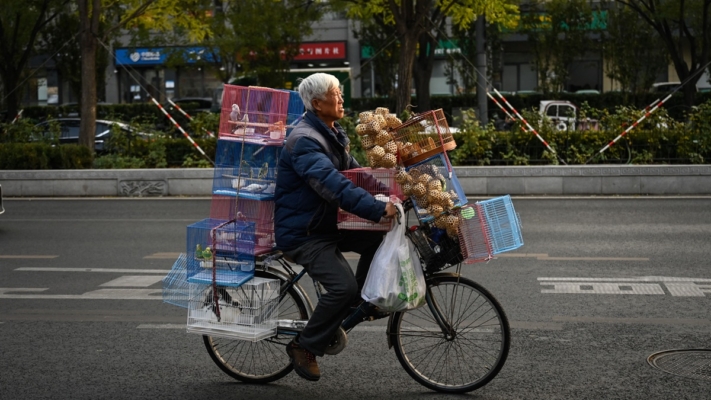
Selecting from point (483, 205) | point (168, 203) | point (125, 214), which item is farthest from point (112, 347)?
point (168, 203)

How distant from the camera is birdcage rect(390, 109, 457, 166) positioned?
215 inches

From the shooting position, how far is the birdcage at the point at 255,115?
6008mm

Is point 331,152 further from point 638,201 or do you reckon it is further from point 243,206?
point 638,201

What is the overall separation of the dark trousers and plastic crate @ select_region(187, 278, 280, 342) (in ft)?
0.83

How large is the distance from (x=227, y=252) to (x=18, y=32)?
32028 mm

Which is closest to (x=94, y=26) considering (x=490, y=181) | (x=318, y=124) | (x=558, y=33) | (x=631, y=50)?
(x=490, y=181)

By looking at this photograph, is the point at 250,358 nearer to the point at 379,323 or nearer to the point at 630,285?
the point at 379,323

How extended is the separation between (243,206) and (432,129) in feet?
3.83

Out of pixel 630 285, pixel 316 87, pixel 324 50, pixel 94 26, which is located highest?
pixel 324 50

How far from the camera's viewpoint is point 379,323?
7.76 m

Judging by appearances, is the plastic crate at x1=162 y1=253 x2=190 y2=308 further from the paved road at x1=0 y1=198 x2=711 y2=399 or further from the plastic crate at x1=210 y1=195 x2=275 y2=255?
the paved road at x1=0 y1=198 x2=711 y2=399

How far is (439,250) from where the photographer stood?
5504 mm

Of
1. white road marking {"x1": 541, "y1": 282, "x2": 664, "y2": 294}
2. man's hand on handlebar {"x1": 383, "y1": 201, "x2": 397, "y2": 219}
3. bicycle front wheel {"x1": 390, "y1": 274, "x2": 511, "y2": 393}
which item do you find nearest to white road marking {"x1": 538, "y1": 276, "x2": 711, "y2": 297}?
white road marking {"x1": 541, "y1": 282, "x2": 664, "y2": 294}

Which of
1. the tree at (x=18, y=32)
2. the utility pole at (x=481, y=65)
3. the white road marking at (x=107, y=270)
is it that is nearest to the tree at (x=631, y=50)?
the utility pole at (x=481, y=65)
